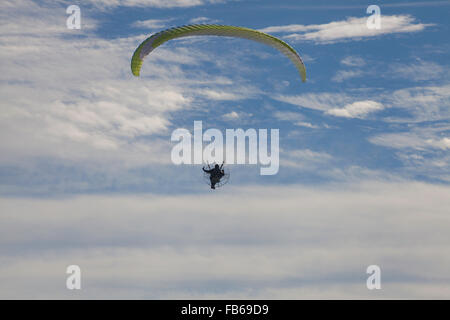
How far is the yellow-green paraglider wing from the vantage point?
60031mm

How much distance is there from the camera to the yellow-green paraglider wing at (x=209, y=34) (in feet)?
197

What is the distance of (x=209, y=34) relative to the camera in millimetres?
62312
